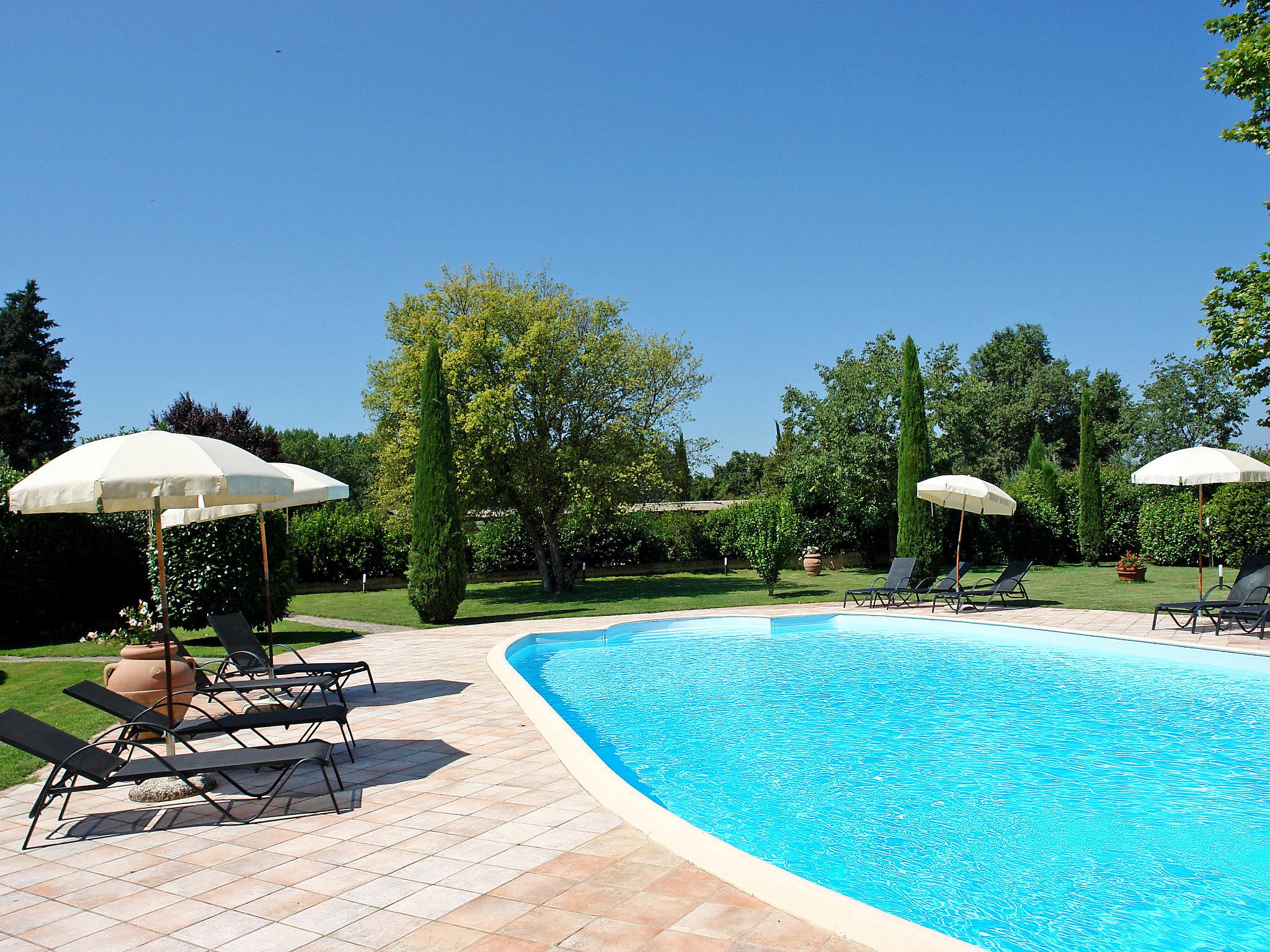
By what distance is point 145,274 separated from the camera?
15.1 metres

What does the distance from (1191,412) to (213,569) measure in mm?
59970

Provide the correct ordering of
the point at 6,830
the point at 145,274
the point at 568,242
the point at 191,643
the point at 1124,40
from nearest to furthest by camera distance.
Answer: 1. the point at 6,830
2. the point at 1124,40
3. the point at 191,643
4. the point at 145,274
5. the point at 568,242

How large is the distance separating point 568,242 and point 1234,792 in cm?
1805

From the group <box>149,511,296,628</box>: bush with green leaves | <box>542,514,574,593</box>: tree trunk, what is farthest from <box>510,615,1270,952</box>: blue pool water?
<box>542,514,574,593</box>: tree trunk

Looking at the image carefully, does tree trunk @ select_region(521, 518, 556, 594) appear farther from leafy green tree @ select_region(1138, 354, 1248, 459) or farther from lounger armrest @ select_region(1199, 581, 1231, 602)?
leafy green tree @ select_region(1138, 354, 1248, 459)

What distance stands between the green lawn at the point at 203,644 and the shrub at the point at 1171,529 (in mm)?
24518

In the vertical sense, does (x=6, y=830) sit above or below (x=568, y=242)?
below

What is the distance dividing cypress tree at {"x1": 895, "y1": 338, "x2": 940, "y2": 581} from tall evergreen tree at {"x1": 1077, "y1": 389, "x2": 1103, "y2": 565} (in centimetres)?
862

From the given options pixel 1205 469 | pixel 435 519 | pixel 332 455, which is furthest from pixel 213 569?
pixel 332 455

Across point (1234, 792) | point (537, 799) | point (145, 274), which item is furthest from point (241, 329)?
point (1234, 792)

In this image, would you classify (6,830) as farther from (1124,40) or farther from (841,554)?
(841,554)

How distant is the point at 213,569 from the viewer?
1325cm

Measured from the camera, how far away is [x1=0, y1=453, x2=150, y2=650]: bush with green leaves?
14.3 m

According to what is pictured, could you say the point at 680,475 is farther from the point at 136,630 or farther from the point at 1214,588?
the point at 136,630
